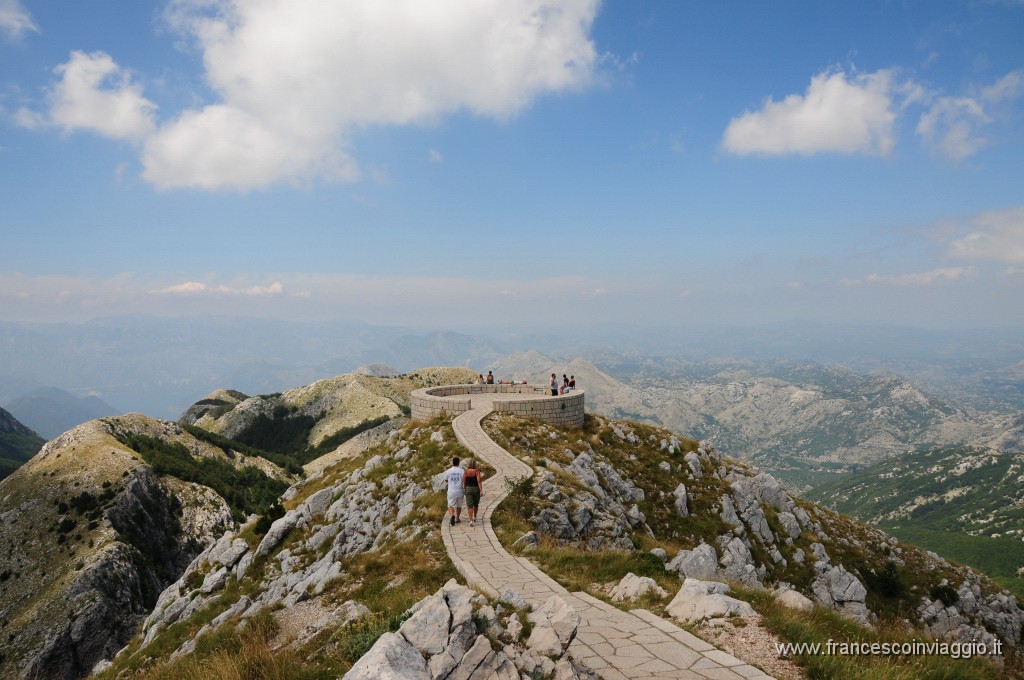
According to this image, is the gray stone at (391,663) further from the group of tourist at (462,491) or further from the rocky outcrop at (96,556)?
the rocky outcrop at (96,556)

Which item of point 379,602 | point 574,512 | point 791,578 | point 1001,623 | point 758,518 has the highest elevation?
point 379,602

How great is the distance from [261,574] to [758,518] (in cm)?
2923

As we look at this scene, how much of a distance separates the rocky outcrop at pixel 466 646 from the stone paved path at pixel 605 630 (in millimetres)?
867

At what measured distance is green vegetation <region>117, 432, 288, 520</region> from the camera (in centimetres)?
9979

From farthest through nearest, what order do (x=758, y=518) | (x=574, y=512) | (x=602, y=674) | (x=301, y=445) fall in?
(x=301, y=445), (x=758, y=518), (x=574, y=512), (x=602, y=674)

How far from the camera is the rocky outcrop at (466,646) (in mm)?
6176

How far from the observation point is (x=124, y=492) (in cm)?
8131

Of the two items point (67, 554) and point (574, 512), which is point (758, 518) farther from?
point (67, 554)

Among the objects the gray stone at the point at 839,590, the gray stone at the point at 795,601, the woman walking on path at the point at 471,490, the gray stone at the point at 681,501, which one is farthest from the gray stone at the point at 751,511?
the gray stone at the point at 795,601

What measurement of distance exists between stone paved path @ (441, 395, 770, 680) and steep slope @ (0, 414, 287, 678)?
4013 cm

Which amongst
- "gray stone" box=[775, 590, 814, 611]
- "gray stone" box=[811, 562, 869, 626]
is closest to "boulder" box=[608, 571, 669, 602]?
"gray stone" box=[775, 590, 814, 611]

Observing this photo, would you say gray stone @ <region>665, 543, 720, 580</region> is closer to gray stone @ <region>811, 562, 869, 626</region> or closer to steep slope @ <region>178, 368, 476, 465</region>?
gray stone @ <region>811, 562, 869, 626</region>

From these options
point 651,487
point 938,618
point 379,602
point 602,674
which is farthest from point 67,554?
point 938,618

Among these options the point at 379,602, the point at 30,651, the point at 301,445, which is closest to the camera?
the point at 379,602
